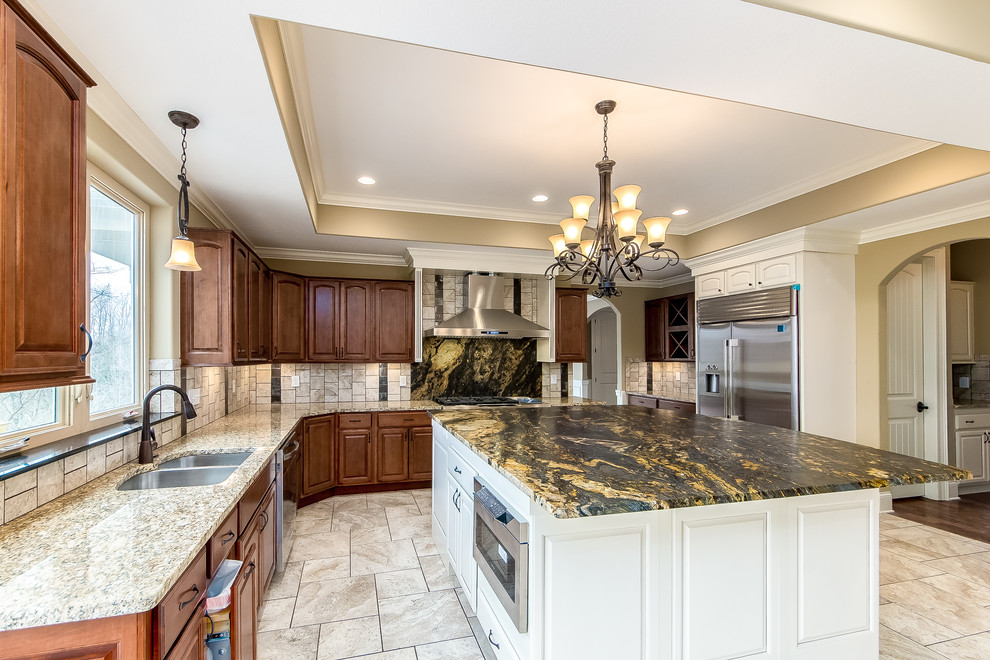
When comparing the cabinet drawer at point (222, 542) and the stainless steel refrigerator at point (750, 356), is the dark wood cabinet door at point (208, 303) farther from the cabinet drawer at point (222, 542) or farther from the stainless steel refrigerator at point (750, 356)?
the stainless steel refrigerator at point (750, 356)

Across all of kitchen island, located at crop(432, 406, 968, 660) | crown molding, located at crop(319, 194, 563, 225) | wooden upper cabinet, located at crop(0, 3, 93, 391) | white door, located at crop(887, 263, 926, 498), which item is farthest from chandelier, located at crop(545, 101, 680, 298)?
white door, located at crop(887, 263, 926, 498)

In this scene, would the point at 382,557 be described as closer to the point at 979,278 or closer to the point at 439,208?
the point at 439,208

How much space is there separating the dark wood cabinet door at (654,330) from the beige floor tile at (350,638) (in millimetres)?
5243

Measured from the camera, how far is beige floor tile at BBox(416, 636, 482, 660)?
2186 millimetres

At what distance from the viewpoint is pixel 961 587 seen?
2820 mm

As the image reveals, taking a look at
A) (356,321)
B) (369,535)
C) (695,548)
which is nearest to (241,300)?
(356,321)

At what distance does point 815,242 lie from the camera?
3.96 m

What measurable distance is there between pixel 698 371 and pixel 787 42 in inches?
155

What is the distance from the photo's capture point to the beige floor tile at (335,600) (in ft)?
8.25

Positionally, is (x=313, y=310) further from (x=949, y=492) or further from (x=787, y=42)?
(x=949, y=492)

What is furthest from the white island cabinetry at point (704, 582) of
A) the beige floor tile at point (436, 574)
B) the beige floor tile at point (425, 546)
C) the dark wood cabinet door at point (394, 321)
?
the dark wood cabinet door at point (394, 321)

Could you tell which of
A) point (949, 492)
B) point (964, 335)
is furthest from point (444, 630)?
point (964, 335)

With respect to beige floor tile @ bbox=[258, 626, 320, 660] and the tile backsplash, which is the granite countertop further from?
the tile backsplash

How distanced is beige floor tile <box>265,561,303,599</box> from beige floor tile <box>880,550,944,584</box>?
139 inches
